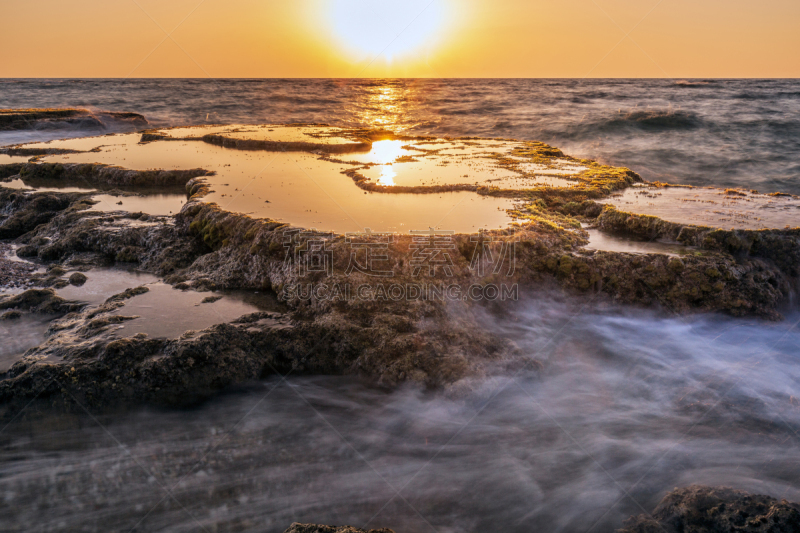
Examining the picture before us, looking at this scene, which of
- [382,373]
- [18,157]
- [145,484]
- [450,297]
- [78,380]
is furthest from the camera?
[18,157]

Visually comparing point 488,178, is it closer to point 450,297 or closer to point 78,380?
point 450,297

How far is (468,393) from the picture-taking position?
18.9 ft

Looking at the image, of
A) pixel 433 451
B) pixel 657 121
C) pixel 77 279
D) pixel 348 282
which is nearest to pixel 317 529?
pixel 433 451

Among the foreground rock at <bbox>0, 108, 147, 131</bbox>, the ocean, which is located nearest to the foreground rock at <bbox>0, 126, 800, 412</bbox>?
the ocean

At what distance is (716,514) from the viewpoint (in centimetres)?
397

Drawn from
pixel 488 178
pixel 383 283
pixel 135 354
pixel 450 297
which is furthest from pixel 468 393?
pixel 488 178

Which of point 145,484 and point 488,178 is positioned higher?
point 488,178

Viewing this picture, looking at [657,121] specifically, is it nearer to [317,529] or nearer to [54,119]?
[317,529]

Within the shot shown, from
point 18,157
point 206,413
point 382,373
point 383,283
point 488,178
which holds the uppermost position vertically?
point 18,157

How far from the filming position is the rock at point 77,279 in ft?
25.7

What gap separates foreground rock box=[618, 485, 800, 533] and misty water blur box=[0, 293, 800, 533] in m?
0.38

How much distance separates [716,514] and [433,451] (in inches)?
104

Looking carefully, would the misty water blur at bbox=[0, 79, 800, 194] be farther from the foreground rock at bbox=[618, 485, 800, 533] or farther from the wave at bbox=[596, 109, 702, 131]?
the foreground rock at bbox=[618, 485, 800, 533]

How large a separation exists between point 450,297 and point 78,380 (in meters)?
4.94
